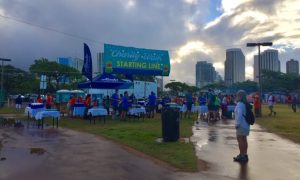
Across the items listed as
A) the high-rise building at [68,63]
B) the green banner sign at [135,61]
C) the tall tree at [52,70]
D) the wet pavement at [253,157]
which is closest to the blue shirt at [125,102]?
the green banner sign at [135,61]

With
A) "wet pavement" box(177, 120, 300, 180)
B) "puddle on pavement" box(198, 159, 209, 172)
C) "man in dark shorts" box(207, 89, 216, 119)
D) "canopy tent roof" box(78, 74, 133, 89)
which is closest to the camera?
"wet pavement" box(177, 120, 300, 180)

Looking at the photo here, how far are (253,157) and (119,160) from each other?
3.80m

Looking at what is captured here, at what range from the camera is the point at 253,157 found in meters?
10.3

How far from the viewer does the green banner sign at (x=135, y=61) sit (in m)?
24.5

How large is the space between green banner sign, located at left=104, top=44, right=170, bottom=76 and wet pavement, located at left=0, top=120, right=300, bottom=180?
11.1 meters

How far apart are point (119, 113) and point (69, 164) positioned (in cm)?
1432

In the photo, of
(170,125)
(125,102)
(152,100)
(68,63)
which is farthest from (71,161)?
(68,63)

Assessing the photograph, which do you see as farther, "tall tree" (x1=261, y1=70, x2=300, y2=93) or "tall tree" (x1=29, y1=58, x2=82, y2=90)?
"tall tree" (x1=261, y1=70, x2=300, y2=93)

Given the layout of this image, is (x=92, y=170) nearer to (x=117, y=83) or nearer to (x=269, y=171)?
(x=269, y=171)

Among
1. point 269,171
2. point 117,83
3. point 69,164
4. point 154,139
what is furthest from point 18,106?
point 269,171

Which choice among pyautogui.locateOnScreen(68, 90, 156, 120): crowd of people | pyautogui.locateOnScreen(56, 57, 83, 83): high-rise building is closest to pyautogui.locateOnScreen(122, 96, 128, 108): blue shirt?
pyautogui.locateOnScreen(68, 90, 156, 120): crowd of people

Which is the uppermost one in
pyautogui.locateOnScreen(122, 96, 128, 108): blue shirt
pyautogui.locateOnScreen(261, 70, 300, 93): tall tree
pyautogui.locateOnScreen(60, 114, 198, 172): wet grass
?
pyautogui.locateOnScreen(261, 70, 300, 93): tall tree

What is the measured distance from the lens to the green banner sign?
24531 mm

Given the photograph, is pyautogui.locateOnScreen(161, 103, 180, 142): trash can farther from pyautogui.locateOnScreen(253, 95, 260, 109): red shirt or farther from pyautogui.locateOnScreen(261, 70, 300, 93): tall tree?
pyautogui.locateOnScreen(261, 70, 300, 93): tall tree
